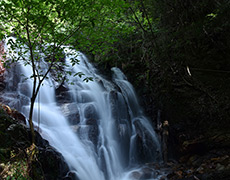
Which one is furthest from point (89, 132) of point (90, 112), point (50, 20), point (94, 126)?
point (50, 20)

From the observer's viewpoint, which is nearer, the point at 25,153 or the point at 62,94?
the point at 25,153

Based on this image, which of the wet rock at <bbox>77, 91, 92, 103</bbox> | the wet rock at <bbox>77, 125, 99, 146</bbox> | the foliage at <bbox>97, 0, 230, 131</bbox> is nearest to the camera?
the foliage at <bbox>97, 0, 230, 131</bbox>

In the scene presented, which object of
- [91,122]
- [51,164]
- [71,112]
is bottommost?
[51,164]

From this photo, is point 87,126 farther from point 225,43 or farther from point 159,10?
point 225,43

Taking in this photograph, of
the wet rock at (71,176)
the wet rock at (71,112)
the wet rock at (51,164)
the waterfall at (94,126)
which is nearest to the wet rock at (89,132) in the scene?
the waterfall at (94,126)

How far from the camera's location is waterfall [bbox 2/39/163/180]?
20.4ft

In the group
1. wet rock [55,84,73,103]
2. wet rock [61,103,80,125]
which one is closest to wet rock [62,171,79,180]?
wet rock [61,103,80,125]

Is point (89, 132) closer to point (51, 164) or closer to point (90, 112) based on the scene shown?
point (90, 112)

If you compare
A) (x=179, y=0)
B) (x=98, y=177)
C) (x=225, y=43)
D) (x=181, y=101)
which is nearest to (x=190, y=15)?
(x=179, y=0)

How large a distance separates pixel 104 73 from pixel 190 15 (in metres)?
7.31

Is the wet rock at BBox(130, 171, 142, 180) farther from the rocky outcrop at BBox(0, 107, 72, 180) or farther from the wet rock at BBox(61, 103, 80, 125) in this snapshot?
the wet rock at BBox(61, 103, 80, 125)

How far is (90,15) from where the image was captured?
373 cm

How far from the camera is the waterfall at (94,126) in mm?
6211

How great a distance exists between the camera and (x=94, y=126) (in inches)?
293
